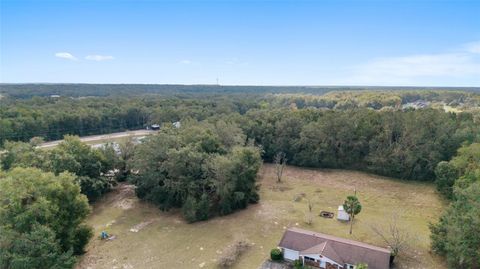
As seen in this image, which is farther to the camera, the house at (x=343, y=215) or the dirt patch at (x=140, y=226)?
the house at (x=343, y=215)

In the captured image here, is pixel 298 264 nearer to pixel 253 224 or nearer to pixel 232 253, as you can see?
pixel 232 253

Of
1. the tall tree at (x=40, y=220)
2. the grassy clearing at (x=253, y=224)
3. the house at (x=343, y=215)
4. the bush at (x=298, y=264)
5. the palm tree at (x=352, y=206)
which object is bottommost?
the grassy clearing at (x=253, y=224)

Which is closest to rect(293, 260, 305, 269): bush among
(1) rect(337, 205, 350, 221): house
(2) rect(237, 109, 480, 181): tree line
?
(1) rect(337, 205, 350, 221): house

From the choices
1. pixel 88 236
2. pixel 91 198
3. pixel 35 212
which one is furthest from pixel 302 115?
pixel 35 212

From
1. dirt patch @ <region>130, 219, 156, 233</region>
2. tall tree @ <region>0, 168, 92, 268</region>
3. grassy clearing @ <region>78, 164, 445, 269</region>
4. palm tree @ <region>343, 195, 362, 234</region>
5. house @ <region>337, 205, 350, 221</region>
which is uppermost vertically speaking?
tall tree @ <region>0, 168, 92, 268</region>

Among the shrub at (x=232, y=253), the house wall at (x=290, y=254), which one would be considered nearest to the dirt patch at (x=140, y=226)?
the shrub at (x=232, y=253)

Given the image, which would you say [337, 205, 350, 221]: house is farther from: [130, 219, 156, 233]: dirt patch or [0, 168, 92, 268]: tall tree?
[0, 168, 92, 268]: tall tree

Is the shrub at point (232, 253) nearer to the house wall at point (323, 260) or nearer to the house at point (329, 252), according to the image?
the house at point (329, 252)
